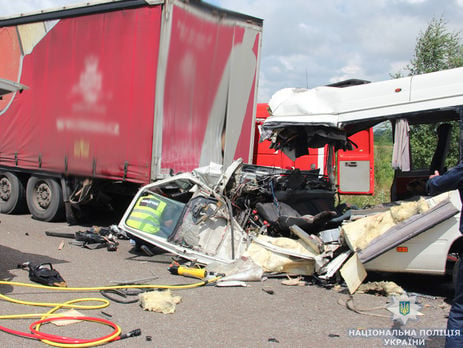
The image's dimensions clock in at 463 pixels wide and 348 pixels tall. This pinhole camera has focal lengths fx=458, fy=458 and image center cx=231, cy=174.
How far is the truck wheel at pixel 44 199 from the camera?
9.46 meters

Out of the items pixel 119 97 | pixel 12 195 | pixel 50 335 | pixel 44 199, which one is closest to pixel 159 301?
pixel 50 335

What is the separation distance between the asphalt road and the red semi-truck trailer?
242 cm

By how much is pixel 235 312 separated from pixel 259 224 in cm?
212

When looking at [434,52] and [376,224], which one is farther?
[434,52]

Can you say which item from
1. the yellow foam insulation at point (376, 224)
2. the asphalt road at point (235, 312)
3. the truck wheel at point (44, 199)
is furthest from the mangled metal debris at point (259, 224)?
the truck wheel at point (44, 199)

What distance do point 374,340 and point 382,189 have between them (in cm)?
1033

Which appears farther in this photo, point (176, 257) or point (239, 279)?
point (176, 257)

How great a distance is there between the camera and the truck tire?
403 inches

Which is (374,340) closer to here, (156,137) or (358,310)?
(358,310)

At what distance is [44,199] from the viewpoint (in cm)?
981

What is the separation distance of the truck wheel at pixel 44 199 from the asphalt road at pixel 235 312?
9.88 ft

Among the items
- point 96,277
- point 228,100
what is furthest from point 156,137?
point 96,277

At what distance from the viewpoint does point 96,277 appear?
223 inches

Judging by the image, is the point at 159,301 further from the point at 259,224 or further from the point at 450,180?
the point at 450,180
